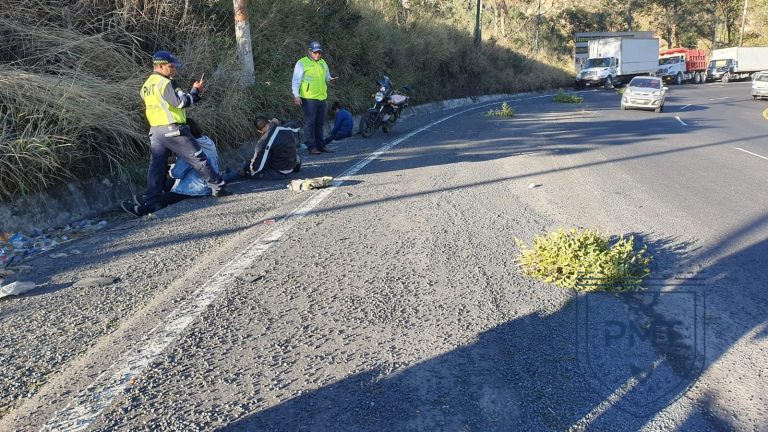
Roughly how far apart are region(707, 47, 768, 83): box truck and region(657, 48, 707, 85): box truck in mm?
1168

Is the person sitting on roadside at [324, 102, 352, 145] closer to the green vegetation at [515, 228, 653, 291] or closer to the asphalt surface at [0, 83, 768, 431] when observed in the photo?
the asphalt surface at [0, 83, 768, 431]

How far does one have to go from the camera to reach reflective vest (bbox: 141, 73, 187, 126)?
695 centimetres

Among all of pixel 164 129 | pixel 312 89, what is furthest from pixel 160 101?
pixel 312 89

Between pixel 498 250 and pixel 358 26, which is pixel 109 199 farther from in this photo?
pixel 358 26

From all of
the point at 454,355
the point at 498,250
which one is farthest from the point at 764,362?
the point at 498,250

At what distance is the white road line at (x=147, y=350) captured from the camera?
2.80m

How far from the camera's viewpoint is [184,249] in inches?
215

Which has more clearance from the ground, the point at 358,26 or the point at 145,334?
the point at 358,26

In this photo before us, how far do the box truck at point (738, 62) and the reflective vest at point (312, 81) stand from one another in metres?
52.3

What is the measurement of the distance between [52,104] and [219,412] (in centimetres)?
582

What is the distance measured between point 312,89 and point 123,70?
10.8 ft

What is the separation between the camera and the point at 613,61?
142 ft

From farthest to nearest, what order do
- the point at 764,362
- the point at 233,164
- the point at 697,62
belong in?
the point at 697,62 → the point at 233,164 → the point at 764,362

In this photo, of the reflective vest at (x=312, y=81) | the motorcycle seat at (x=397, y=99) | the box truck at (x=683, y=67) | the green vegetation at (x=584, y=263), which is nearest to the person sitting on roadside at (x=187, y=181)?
the reflective vest at (x=312, y=81)
